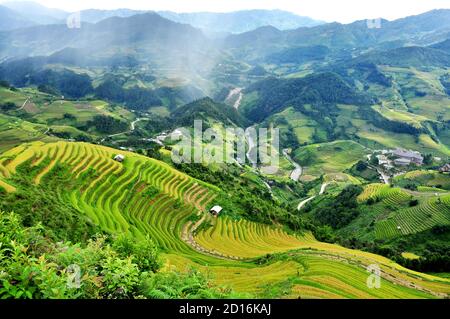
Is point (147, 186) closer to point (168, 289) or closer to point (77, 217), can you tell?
point (77, 217)

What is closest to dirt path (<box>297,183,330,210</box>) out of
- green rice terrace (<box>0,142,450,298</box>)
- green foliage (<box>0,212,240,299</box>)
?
green rice terrace (<box>0,142,450,298</box>)

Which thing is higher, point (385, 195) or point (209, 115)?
point (209, 115)

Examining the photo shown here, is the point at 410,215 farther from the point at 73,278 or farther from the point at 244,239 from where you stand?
the point at 73,278

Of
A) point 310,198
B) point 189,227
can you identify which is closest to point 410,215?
point 310,198

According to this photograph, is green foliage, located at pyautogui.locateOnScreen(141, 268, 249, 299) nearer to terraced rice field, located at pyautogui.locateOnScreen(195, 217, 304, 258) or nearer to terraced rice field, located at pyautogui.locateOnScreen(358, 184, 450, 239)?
A: terraced rice field, located at pyautogui.locateOnScreen(195, 217, 304, 258)

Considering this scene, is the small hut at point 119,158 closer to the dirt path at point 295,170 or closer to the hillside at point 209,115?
the dirt path at point 295,170

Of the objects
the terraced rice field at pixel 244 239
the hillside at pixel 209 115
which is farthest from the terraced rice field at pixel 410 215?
the hillside at pixel 209 115

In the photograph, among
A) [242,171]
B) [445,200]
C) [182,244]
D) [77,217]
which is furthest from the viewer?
[242,171]

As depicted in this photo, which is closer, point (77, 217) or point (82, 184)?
point (77, 217)
